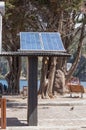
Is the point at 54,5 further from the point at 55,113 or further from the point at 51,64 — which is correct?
the point at 55,113

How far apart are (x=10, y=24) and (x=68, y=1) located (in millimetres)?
5443

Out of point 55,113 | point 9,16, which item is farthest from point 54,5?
point 55,113

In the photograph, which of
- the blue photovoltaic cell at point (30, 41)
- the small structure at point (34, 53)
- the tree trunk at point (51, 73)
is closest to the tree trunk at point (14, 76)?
the tree trunk at point (51, 73)

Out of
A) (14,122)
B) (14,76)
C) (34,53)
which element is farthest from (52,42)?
(14,76)

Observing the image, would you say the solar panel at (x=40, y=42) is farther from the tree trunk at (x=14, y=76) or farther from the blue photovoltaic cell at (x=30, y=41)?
the tree trunk at (x=14, y=76)

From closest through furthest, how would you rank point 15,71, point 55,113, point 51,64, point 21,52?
point 21,52, point 55,113, point 51,64, point 15,71

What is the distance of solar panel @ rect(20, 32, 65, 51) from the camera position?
46.3 feet

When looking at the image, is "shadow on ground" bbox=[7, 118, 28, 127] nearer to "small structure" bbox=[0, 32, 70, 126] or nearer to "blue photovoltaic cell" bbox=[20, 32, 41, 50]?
"small structure" bbox=[0, 32, 70, 126]

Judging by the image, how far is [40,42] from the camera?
47.6ft

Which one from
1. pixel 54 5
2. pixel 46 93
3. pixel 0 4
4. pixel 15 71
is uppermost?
pixel 0 4

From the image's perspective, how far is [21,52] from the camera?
1404 centimetres

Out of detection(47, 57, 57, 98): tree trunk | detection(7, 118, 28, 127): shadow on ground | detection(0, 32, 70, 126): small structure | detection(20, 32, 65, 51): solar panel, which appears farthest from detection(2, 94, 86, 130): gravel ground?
detection(47, 57, 57, 98): tree trunk

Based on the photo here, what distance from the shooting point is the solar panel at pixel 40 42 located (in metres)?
14.1

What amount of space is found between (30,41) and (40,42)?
36cm
